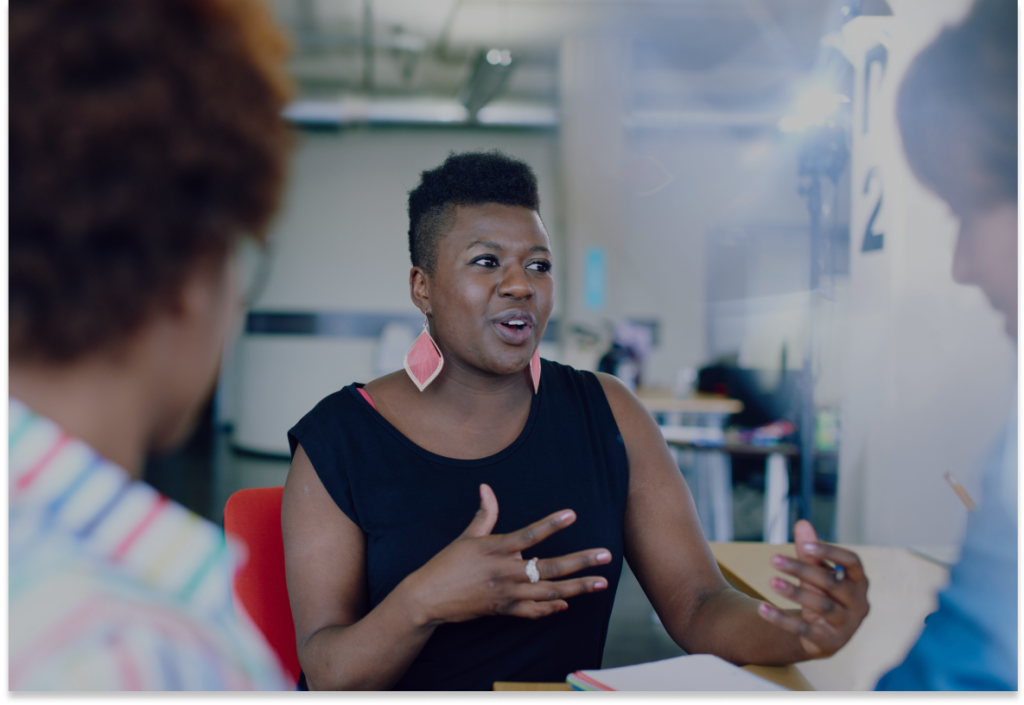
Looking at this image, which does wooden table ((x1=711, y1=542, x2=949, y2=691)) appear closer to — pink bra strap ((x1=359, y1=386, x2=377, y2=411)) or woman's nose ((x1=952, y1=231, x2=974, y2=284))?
woman's nose ((x1=952, y1=231, x2=974, y2=284))

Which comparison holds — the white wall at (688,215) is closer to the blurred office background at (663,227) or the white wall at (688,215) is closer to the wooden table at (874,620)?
the blurred office background at (663,227)

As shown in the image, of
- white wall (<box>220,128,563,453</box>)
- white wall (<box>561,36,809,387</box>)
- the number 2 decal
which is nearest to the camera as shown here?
the number 2 decal

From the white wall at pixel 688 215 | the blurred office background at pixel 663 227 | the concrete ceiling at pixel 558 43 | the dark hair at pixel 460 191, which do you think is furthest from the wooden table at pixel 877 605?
the white wall at pixel 688 215

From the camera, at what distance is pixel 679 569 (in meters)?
1.13

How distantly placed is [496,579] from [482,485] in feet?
0.57

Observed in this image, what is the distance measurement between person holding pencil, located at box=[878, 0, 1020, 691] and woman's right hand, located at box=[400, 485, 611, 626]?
40 cm

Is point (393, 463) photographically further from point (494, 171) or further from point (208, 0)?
point (208, 0)

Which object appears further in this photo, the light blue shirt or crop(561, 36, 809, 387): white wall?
crop(561, 36, 809, 387): white wall

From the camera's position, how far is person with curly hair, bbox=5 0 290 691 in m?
0.42

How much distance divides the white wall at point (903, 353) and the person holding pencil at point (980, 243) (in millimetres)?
289

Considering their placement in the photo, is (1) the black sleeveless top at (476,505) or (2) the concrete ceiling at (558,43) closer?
(1) the black sleeveless top at (476,505)

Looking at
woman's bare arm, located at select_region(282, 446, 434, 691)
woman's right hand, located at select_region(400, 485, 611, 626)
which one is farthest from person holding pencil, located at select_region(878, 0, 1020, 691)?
woman's bare arm, located at select_region(282, 446, 434, 691)

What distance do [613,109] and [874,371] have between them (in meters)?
3.90

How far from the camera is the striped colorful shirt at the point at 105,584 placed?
41cm
